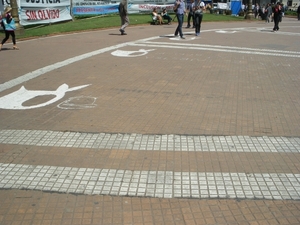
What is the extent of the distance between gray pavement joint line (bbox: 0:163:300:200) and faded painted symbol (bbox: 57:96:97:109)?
7.54ft

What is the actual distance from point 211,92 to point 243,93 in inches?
28.0

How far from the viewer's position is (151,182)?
3883 millimetres

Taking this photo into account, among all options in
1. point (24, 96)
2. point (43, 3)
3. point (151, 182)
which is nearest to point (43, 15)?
point (43, 3)

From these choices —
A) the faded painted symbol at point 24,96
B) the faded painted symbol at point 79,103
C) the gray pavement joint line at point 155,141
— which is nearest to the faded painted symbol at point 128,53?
the faded painted symbol at point 24,96

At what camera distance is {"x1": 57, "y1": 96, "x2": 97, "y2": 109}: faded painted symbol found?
20.9 ft

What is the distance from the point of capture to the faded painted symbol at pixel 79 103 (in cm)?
636

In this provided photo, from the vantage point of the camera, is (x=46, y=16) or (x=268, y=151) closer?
(x=268, y=151)

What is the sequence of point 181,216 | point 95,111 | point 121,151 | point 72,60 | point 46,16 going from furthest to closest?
1. point 46,16
2. point 72,60
3. point 95,111
4. point 121,151
5. point 181,216

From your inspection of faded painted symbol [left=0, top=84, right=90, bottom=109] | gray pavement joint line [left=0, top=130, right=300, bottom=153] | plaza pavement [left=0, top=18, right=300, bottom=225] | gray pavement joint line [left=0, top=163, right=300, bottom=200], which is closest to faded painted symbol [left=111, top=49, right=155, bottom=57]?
plaza pavement [left=0, top=18, right=300, bottom=225]

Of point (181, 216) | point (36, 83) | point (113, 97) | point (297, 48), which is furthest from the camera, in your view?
point (297, 48)

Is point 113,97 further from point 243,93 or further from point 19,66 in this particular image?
point 19,66

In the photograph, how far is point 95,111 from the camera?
6.11m

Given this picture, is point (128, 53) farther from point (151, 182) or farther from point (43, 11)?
point (43, 11)

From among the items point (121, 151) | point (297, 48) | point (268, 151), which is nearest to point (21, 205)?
point (121, 151)
